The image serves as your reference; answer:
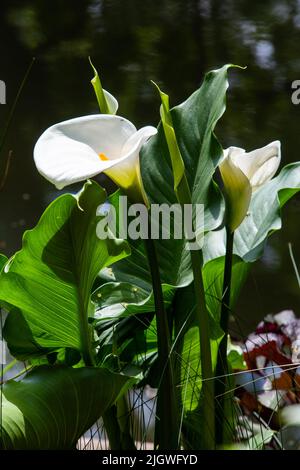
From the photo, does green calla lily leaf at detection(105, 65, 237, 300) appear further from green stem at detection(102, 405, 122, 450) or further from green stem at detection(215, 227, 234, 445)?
green stem at detection(102, 405, 122, 450)

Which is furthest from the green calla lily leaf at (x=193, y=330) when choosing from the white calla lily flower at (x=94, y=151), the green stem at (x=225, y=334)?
the white calla lily flower at (x=94, y=151)

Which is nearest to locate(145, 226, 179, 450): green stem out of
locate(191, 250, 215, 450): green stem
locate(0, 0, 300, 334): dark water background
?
locate(191, 250, 215, 450): green stem

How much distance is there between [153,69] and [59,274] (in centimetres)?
80

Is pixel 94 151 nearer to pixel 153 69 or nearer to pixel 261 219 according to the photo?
pixel 261 219

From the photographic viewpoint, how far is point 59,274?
0.51 m

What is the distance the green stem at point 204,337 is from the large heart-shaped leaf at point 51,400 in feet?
0.20

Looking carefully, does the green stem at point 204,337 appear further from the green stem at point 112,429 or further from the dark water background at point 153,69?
the dark water background at point 153,69

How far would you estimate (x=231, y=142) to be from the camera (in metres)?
1.22

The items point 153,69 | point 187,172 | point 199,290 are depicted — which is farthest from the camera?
point 153,69

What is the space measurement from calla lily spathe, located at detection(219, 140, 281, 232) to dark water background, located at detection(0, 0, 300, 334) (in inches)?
26.8

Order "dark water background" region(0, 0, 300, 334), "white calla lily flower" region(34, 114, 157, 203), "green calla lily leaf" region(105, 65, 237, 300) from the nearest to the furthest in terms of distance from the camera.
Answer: "white calla lily flower" region(34, 114, 157, 203) → "green calla lily leaf" region(105, 65, 237, 300) → "dark water background" region(0, 0, 300, 334)

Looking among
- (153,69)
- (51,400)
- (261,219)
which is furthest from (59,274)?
(153,69)

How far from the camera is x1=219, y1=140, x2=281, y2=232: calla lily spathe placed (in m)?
0.51

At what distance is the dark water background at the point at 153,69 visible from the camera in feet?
3.93
